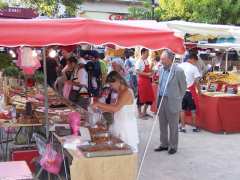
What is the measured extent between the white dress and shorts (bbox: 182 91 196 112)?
4521 millimetres

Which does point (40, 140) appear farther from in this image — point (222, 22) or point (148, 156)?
point (222, 22)

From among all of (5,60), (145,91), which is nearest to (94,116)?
(145,91)

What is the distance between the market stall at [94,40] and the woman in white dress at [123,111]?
37 cm

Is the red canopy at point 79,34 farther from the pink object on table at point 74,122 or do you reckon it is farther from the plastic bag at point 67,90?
the plastic bag at point 67,90

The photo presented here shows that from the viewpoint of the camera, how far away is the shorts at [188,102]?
35.6ft

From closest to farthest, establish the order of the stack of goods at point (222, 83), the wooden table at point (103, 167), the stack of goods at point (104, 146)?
1. the wooden table at point (103, 167)
2. the stack of goods at point (104, 146)
3. the stack of goods at point (222, 83)

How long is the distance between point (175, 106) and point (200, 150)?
51.3 inches

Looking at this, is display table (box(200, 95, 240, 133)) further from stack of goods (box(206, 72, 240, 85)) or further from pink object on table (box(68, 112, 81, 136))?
pink object on table (box(68, 112, 81, 136))

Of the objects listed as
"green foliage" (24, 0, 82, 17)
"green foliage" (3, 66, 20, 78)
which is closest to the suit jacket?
"green foliage" (3, 66, 20, 78)

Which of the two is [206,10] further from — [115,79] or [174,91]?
[115,79]

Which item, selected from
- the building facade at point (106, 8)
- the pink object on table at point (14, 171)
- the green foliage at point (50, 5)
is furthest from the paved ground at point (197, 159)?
the building facade at point (106, 8)

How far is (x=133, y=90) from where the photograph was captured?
1087 centimetres

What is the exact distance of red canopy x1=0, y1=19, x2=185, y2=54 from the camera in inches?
198

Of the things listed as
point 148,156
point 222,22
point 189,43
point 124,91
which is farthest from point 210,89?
point 222,22
